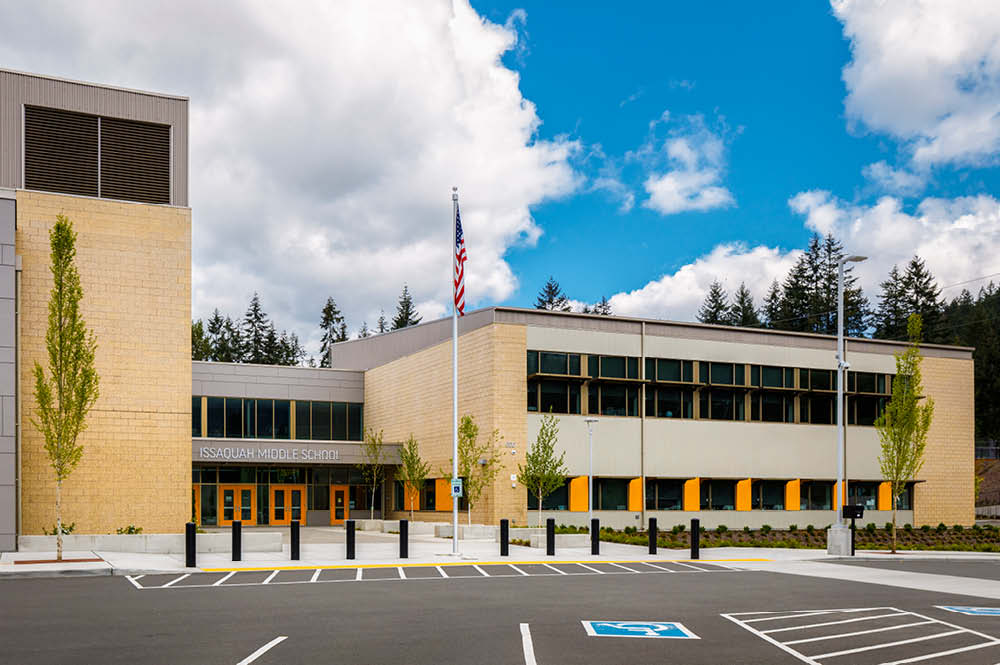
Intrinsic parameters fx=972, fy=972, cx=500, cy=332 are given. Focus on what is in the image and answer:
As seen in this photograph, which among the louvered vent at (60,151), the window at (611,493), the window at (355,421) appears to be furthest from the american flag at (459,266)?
the window at (355,421)

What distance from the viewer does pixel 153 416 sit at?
28.2 m

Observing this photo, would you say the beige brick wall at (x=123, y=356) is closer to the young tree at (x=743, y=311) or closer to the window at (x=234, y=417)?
the window at (x=234, y=417)

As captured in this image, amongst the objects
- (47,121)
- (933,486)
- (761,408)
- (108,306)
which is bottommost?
(933,486)

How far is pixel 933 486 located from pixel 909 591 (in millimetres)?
35012

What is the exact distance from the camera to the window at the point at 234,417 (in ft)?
170

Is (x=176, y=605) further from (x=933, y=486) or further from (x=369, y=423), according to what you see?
(x=933, y=486)

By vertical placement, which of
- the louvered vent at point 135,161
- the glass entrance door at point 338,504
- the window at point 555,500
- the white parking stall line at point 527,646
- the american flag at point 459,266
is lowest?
the glass entrance door at point 338,504

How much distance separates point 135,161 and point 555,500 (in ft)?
70.4

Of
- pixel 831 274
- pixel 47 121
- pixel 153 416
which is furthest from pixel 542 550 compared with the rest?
pixel 831 274

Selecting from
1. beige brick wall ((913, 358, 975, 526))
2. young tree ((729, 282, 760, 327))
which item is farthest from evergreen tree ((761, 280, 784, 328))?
beige brick wall ((913, 358, 975, 526))

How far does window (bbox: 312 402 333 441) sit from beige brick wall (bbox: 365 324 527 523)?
628cm

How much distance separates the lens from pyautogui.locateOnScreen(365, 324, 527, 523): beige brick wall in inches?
1560

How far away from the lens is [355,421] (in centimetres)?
5519

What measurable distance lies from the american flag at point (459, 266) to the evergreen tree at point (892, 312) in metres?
80.7
